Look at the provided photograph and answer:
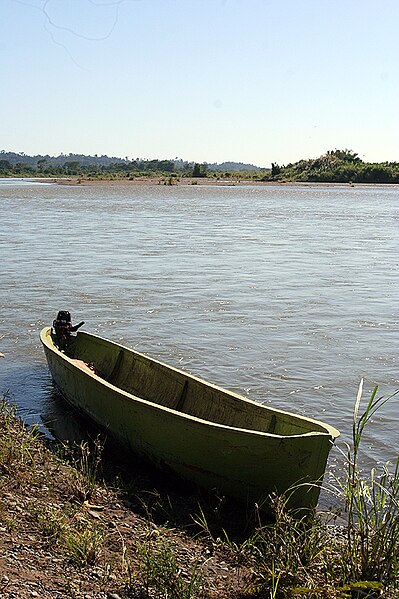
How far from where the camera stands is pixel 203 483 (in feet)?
20.7

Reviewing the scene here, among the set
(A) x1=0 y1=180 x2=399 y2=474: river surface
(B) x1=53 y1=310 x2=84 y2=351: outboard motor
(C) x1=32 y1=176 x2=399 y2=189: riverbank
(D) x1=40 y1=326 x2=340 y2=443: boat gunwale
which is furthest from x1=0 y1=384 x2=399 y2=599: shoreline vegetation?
(C) x1=32 y1=176 x2=399 y2=189: riverbank

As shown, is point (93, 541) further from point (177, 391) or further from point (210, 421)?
point (177, 391)

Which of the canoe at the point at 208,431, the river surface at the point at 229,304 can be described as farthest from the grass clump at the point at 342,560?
the river surface at the point at 229,304

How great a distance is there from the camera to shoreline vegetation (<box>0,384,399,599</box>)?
4.45m

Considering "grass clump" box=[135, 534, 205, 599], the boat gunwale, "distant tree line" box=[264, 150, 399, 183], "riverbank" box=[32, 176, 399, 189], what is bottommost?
"grass clump" box=[135, 534, 205, 599]

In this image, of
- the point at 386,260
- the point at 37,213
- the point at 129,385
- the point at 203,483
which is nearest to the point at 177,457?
the point at 203,483

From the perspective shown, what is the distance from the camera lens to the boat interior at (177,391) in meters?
6.33

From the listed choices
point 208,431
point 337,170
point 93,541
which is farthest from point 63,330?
point 337,170

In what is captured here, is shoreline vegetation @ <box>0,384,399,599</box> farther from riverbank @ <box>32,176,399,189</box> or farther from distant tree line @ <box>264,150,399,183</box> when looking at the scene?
distant tree line @ <box>264,150,399,183</box>

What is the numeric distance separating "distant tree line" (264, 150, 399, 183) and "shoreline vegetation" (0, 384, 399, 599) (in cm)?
8086

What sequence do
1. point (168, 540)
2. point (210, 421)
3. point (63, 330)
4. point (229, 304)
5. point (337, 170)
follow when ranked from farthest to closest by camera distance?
point (337, 170), point (229, 304), point (63, 330), point (210, 421), point (168, 540)

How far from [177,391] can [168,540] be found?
2.52 m

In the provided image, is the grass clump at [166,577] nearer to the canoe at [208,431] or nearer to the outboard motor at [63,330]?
the canoe at [208,431]

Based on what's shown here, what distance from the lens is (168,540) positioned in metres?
5.44
